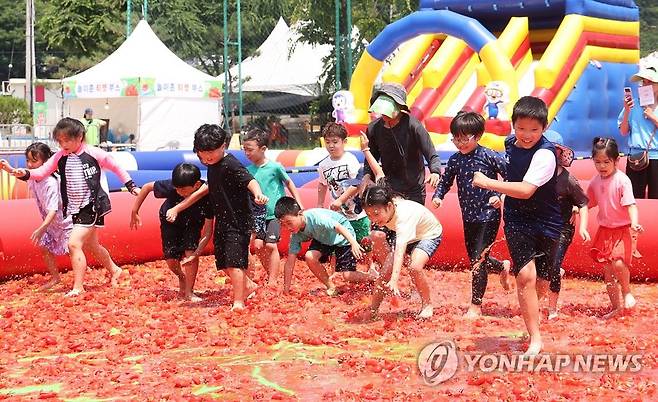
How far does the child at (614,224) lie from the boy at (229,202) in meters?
2.51

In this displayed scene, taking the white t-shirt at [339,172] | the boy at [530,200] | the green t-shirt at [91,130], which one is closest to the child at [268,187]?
the white t-shirt at [339,172]

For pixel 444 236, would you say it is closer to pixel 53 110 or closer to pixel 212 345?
pixel 212 345

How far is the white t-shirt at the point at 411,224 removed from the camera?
21.3 ft

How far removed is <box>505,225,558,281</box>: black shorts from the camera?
566 cm

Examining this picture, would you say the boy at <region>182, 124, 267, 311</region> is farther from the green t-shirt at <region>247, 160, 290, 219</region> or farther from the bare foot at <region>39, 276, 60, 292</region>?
the bare foot at <region>39, 276, 60, 292</region>

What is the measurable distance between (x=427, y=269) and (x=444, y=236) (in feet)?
1.27

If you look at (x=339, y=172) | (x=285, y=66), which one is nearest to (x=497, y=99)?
(x=339, y=172)

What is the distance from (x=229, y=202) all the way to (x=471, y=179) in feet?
6.00

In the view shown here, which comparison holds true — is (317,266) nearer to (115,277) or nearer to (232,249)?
(232,249)

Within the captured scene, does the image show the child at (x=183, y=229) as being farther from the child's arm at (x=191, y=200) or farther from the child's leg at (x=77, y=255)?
the child's leg at (x=77, y=255)

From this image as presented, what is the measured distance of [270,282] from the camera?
8.39 metres

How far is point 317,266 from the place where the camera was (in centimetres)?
787

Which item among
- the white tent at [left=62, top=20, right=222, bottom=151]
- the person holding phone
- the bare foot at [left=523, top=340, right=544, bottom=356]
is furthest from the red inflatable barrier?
the white tent at [left=62, top=20, right=222, bottom=151]

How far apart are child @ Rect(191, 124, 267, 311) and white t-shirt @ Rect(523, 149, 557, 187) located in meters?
2.40
